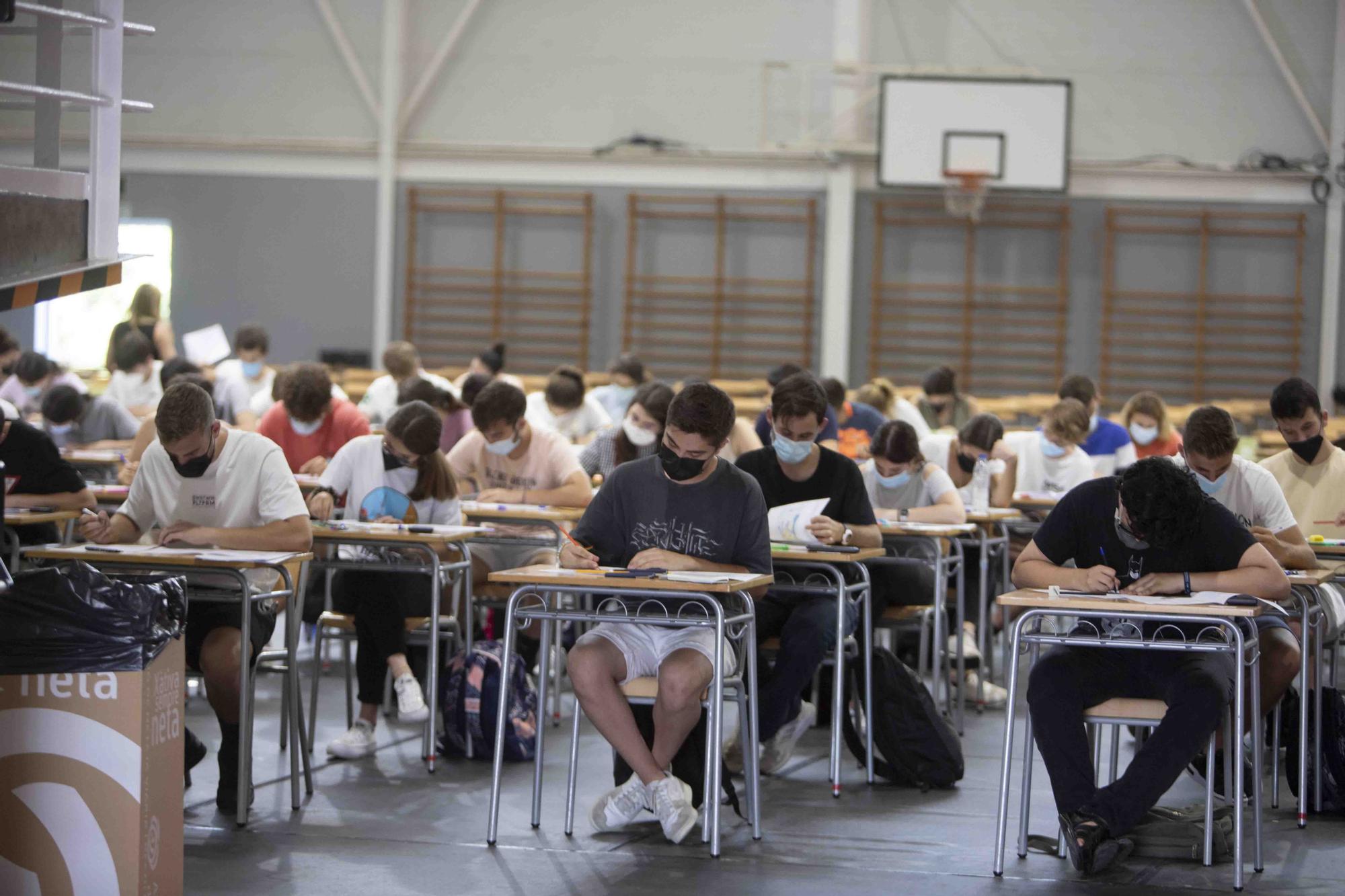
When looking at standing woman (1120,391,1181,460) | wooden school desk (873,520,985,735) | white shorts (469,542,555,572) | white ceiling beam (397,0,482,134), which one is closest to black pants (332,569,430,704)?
white shorts (469,542,555,572)

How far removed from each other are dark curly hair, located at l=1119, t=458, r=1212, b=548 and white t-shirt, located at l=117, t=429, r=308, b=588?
2.03 m

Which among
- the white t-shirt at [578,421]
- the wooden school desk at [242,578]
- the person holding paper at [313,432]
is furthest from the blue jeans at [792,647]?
the white t-shirt at [578,421]

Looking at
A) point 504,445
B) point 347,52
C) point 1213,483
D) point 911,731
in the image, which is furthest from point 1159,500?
point 347,52

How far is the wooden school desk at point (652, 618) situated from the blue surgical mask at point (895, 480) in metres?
1.74

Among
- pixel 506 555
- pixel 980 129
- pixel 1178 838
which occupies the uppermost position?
pixel 980 129

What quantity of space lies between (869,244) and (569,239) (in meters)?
2.55

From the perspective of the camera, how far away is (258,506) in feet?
13.2

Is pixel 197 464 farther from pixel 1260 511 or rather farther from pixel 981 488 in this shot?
pixel 981 488

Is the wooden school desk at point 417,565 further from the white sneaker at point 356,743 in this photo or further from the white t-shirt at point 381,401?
the white t-shirt at point 381,401

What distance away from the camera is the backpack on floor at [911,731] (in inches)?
171

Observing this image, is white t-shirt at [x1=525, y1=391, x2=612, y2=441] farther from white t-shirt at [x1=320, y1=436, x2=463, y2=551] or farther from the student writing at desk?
the student writing at desk

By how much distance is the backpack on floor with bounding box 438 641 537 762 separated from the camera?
4.52m

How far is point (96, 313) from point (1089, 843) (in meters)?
11.8

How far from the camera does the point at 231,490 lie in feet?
13.1
